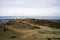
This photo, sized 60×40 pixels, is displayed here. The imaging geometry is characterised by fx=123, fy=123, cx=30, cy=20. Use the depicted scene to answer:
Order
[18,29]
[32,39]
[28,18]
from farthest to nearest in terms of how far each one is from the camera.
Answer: [28,18] → [18,29] → [32,39]

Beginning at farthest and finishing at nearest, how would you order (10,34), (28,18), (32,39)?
(28,18)
(10,34)
(32,39)

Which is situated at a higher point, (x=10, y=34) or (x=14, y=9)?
(x=14, y=9)

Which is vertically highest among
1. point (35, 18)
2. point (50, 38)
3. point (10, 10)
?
point (10, 10)

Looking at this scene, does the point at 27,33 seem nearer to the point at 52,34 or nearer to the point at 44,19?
the point at 52,34

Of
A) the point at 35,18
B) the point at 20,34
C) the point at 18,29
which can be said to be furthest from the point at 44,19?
the point at 20,34

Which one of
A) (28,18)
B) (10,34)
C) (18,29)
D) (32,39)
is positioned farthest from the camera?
(28,18)

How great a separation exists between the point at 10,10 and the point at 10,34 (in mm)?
685

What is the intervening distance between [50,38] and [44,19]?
0.70 meters

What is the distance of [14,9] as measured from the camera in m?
1.86

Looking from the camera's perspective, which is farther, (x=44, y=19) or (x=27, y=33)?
(x=44, y=19)

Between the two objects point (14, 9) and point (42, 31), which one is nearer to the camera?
point (42, 31)

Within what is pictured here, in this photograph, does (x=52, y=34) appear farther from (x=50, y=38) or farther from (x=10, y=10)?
(x=10, y=10)

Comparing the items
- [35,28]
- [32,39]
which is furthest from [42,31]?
[32,39]

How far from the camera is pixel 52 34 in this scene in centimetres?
128
